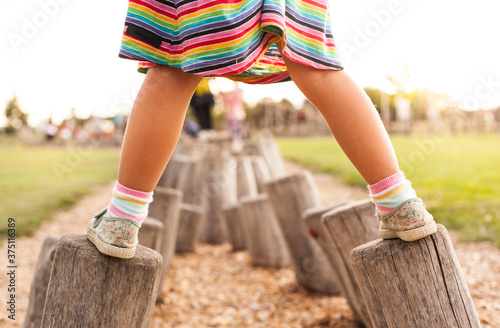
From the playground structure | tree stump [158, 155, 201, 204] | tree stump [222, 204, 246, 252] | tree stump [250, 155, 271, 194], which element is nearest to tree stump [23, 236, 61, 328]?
the playground structure

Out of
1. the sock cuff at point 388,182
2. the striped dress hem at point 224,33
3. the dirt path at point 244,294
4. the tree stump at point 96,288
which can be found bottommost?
the dirt path at point 244,294

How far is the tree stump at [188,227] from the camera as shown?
13.6ft

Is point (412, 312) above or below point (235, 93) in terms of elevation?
below

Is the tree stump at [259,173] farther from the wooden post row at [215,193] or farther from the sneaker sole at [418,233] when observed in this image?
the sneaker sole at [418,233]

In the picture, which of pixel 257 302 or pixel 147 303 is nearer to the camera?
pixel 147 303

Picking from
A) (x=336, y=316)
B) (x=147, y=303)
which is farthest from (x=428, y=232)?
(x=336, y=316)

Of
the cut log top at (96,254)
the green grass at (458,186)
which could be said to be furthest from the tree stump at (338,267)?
the green grass at (458,186)

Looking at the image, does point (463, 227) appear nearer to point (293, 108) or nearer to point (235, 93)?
point (235, 93)

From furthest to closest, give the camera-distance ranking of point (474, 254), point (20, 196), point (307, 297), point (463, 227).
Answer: point (20, 196) < point (463, 227) < point (474, 254) < point (307, 297)

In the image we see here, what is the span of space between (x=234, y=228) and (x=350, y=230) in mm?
2585

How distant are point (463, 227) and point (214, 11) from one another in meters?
3.37

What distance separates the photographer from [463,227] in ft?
12.3

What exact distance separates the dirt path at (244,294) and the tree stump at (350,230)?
432 mm

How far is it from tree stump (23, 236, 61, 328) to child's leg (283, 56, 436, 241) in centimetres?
123
